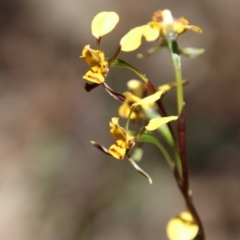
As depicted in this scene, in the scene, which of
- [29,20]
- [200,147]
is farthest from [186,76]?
[29,20]

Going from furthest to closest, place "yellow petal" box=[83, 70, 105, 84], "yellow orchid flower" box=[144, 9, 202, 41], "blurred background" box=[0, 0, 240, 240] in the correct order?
"blurred background" box=[0, 0, 240, 240]
"yellow orchid flower" box=[144, 9, 202, 41]
"yellow petal" box=[83, 70, 105, 84]

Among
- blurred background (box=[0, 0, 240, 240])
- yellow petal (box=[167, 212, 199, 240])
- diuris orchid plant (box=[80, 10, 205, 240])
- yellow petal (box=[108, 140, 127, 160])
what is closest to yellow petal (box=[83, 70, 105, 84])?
diuris orchid plant (box=[80, 10, 205, 240])

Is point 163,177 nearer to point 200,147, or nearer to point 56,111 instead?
point 200,147

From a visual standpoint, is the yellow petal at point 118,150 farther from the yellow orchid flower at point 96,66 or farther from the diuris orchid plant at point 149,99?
the yellow orchid flower at point 96,66

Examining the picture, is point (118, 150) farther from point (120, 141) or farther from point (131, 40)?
point (131, 40)

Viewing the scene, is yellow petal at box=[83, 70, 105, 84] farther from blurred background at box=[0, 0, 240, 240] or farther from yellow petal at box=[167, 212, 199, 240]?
blurred background at box=[0, 0, 240, 240]
